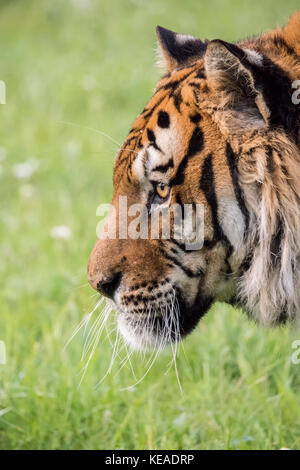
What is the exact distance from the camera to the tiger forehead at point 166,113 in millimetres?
2500

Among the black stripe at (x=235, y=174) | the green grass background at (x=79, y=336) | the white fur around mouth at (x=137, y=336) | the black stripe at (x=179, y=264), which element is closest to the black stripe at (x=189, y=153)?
the black stripe at (x=235, y=174)

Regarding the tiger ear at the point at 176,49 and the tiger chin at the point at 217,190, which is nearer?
the tiger chin at the point at 217,190

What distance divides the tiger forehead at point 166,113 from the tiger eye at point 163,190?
141mm

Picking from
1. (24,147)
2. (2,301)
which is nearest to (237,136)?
(2,301)

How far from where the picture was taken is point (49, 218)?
5949 millimetres

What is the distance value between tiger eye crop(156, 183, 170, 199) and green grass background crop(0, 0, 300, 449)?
0.93 meters

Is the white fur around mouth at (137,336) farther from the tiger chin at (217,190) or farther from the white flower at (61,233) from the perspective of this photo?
the white flower at (61,233)

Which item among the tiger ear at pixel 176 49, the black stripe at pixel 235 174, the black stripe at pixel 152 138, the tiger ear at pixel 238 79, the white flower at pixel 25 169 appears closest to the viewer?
the tiger ear at pixel 238 79

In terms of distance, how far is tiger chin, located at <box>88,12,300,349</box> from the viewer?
2.31m

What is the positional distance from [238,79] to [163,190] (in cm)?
49

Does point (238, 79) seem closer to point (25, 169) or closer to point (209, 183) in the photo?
point (209, 183)

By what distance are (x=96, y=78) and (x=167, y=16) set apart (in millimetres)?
2738

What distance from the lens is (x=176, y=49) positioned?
2.99m

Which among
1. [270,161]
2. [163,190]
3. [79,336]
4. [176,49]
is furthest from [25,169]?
[270,161]
